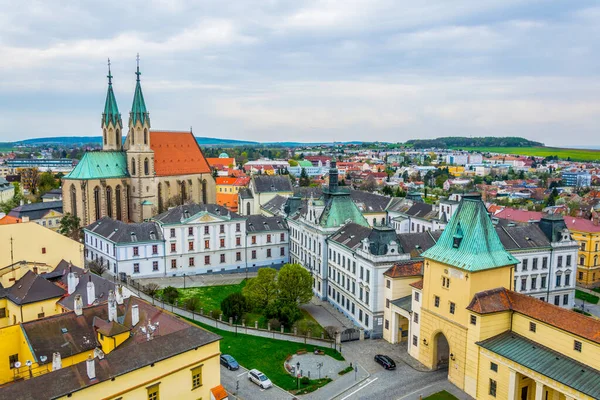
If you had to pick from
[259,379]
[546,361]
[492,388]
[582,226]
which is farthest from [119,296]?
[582,226]

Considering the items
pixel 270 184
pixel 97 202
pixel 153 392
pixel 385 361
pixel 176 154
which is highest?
pixel 176 154

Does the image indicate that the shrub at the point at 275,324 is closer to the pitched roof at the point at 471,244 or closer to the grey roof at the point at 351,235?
the grey roof at the point at 351,235

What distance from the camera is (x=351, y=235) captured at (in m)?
54.1

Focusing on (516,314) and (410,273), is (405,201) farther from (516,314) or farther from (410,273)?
(516,314)

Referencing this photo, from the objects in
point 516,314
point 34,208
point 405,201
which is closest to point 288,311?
point 516,314

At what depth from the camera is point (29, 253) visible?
154ft

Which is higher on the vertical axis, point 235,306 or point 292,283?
point 292,283

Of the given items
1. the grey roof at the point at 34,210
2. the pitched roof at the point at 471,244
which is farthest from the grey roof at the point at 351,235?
the grey roof at the point at 34,210

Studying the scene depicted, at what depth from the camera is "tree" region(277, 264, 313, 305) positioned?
1940 inches


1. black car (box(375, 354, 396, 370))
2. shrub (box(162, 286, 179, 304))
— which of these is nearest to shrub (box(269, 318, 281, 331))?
black car (box(375, 354, 396, 370))

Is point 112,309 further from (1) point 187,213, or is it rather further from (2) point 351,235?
(1) point 187,213

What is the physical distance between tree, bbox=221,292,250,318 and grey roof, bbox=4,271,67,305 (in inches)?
597

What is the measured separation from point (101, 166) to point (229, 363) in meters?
60.5

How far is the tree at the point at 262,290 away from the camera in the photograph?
48812 mm
